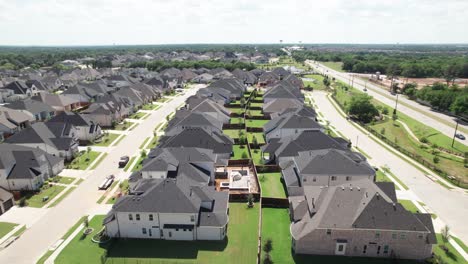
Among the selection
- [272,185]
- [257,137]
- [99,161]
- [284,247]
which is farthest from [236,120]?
[284,247]

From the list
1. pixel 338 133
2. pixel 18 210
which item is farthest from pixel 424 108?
pixel 18 210

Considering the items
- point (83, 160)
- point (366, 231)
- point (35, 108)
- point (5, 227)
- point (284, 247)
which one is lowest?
point (284, 247)

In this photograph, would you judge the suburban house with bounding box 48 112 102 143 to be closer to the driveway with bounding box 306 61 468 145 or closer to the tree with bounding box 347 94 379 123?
the tree with bounding box 347 94 379 123

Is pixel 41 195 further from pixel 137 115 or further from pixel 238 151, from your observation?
pixel 137 115

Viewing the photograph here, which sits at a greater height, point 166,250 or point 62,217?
point 62,217

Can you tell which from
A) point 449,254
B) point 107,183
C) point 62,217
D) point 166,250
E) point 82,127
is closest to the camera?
point 449,254

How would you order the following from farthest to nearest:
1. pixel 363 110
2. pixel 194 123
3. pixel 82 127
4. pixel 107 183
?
pixel 363 110 → pixel 194 123 → pixel 82 127 → pixel 107 183

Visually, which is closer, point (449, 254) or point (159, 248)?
point (449, 254)

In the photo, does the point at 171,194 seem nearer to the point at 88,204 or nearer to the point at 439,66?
the point at 88,204
